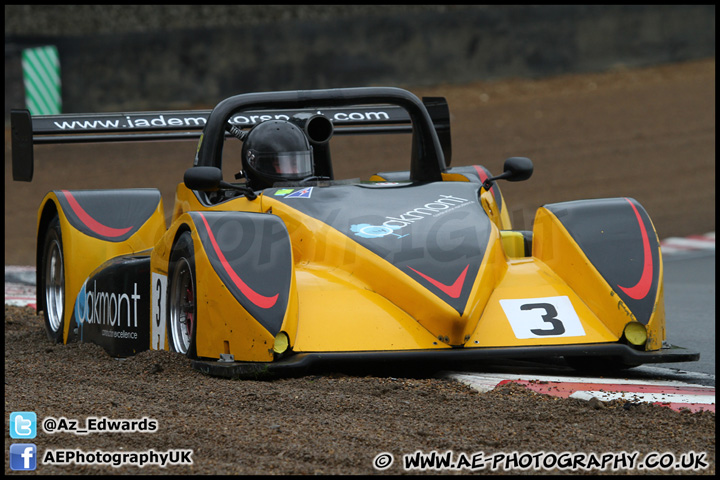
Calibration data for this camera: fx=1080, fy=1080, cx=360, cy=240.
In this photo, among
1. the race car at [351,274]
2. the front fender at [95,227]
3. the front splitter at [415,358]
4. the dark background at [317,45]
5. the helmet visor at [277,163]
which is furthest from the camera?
the dark background at [317,45]

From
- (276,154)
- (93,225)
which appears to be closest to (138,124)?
(93,225)

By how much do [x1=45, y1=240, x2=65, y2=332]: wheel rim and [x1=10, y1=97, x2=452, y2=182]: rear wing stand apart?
21.4 inches

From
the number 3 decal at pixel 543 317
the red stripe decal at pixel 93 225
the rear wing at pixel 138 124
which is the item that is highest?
the rear wing at pixel 138 124

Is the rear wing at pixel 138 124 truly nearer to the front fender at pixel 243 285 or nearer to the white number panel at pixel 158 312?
the white number panel at pixel 158 312

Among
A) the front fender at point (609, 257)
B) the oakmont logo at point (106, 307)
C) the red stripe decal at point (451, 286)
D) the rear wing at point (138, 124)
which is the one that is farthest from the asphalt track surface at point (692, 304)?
the oakmont logo at point (106, 307)

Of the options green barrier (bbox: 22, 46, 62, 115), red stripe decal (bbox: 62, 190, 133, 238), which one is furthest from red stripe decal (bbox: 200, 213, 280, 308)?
green barrier (bbox: 22, 46, 62, 115)

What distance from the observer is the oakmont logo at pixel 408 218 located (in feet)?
18.3

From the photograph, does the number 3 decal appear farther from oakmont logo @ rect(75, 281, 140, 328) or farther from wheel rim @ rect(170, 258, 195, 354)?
oakmont logo @ rect(75, 281, 140, 328)

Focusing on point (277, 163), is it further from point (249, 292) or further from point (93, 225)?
point (249, 292)

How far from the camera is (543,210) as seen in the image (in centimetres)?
600

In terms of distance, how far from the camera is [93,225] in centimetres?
696

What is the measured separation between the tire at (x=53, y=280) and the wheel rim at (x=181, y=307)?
1527mm

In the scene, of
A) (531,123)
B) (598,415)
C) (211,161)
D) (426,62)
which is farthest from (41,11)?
(598,415)

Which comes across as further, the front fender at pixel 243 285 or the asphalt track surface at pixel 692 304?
the asphalt track surface at pixel 692 304
